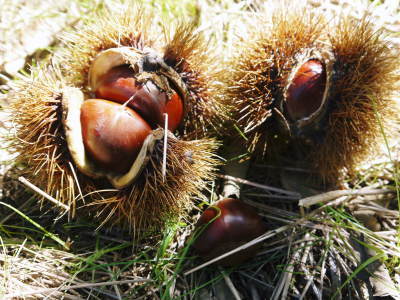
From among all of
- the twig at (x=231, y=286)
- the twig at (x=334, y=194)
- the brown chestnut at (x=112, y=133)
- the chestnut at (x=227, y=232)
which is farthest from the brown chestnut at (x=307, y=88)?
the twig at (x=231, y=286)

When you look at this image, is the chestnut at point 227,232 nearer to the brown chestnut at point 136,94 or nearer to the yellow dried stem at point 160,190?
the yellow dried stem at point 160,190

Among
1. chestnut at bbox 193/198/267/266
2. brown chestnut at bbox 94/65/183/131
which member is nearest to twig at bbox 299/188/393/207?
chestnut at bbox 193/198/267/266

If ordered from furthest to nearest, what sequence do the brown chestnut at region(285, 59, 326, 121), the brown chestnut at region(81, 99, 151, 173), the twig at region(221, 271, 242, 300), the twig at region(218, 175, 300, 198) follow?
1. the twig at region(218, 175, 300, 198)
2. the brown chestnut at region(285, 59, 326, 121)
3. the twig at region(221, 271, 242, 300)
4. the brown chestnut at region(81, 99, 151, 173)

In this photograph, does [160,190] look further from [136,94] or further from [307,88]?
[307,88]

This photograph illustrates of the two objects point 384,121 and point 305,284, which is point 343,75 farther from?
point 305,284

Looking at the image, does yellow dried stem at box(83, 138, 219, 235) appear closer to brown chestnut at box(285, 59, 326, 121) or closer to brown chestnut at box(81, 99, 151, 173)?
brown chestnut at box(81, 99, 151, 173)

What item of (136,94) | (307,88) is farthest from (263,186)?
(136,94)
